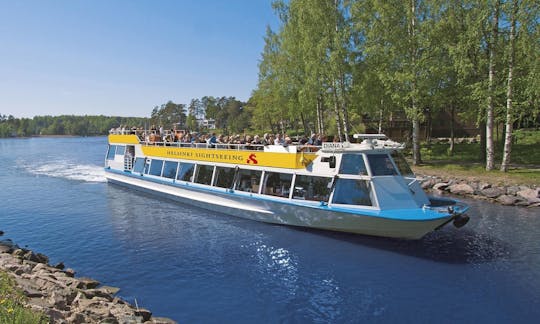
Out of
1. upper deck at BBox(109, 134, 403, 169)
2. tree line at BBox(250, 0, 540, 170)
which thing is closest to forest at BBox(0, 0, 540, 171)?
tree line at BBox(250, 0, 540, 170)

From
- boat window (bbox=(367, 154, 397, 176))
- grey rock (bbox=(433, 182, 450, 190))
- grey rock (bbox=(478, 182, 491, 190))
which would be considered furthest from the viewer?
grey rock (bbox=(433, 182, 450, 190))

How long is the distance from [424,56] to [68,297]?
83.2 ft

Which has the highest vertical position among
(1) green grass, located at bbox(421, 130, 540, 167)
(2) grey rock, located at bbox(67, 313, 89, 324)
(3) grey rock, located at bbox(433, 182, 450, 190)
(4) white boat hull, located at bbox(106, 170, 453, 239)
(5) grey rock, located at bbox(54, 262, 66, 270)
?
Answer: (1) green grass, located at bbox(421, 130, 540, 167)

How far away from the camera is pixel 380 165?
1485 cm

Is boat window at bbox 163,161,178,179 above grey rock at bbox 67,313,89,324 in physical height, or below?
above

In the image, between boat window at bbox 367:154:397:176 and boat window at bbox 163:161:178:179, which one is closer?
boat window at bbox 367:154:397:176

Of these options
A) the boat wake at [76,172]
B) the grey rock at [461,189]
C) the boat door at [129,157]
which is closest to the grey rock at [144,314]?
the grey rock at [461,189]

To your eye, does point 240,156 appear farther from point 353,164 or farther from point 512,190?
point 512,190

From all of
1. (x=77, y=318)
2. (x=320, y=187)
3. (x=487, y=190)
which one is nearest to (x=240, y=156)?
(x=320, y=187)

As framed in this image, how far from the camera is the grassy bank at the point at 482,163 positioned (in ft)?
77.0

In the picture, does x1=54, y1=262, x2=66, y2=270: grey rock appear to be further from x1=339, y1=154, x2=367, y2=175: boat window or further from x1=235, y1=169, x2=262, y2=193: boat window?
x1=339, y1=154, x2=367, y2=175: boat window

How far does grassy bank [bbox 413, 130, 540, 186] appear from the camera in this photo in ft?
77.0

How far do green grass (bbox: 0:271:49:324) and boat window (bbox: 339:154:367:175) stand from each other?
11.0 m

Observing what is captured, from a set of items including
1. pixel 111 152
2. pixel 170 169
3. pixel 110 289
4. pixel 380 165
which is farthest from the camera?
pixel 111 152
